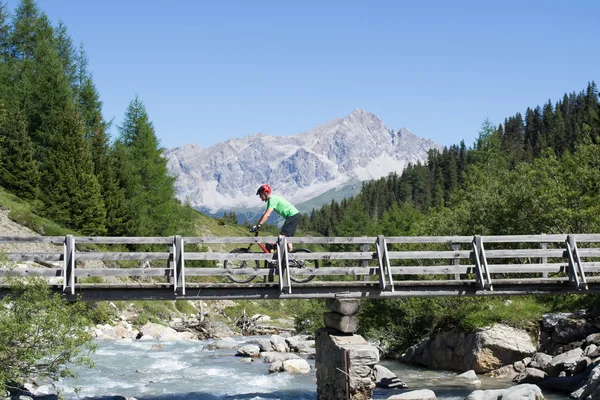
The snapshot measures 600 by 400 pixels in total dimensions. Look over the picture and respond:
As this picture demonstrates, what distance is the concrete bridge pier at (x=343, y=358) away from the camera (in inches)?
709

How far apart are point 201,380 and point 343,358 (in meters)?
10.8

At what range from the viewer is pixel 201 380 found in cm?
2703

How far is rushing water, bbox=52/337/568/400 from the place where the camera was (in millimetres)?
23281

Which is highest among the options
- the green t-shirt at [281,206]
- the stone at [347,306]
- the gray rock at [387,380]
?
the green t-shirt at [281,206]

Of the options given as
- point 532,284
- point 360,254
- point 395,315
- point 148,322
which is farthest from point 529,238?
point 148,322

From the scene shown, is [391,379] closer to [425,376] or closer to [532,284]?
Answer: [425,376]

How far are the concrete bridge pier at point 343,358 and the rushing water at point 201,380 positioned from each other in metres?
3.19

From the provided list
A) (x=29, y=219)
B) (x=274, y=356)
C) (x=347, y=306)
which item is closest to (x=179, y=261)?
(x=347, y=306)

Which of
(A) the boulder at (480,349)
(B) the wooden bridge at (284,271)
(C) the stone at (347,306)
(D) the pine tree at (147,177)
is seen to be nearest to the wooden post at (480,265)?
A: (B) the wooden bridge at (284,271)

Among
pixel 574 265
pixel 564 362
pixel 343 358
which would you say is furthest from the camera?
pixel 564 362

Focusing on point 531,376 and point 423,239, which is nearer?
point 423,239

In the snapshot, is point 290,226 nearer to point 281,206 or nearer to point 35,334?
point 281,206

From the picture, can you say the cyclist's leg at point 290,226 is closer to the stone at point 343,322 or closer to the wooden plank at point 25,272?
the stone at point 343,322

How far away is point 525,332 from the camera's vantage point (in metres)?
27.8
